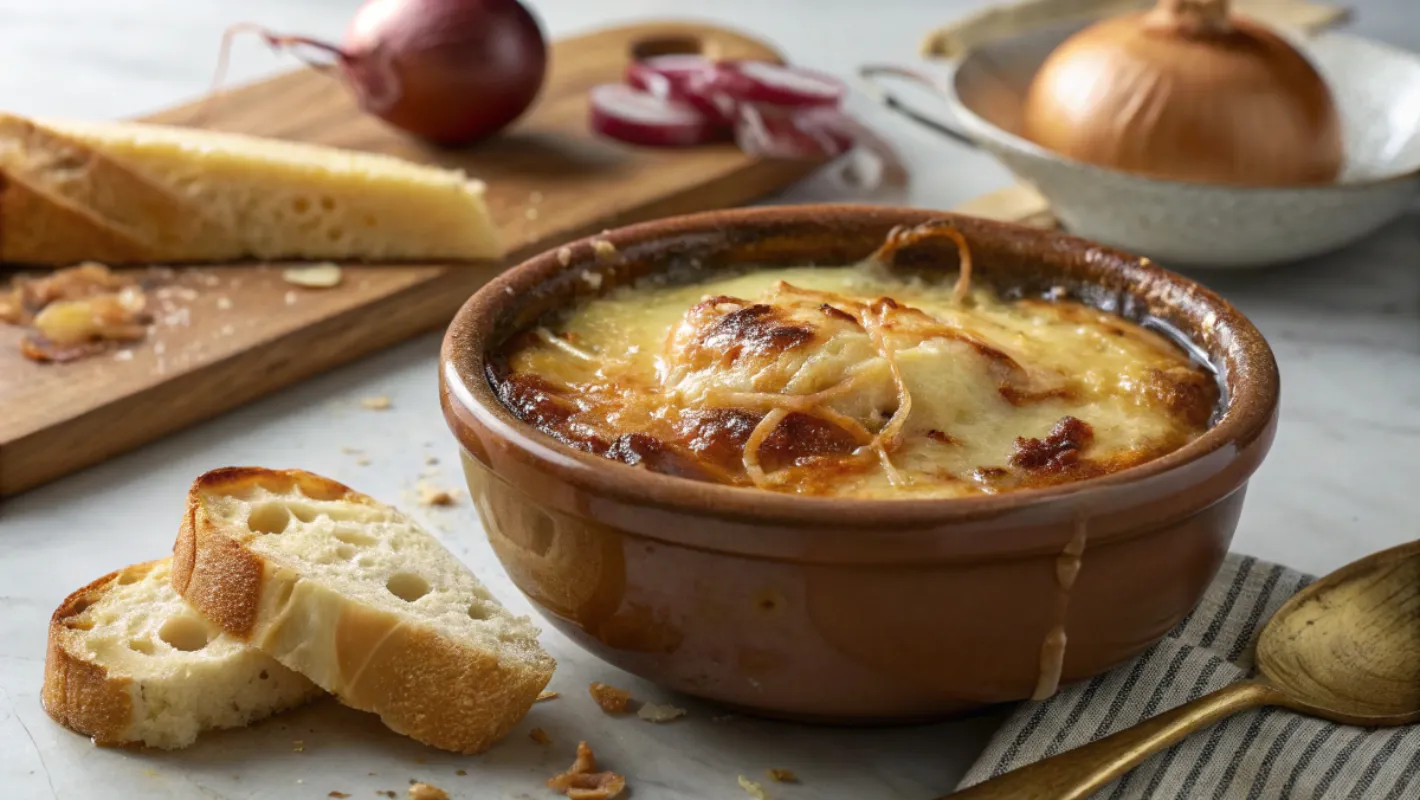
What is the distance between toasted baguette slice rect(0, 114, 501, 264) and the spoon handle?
5.81ft

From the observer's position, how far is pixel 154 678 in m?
1.74

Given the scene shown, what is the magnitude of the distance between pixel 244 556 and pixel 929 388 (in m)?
0.79

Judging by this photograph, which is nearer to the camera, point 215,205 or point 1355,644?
point 1355,644

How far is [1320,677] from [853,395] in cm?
64

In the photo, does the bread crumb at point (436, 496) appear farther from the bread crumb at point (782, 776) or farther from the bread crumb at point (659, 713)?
the bread crumb at point (782, 776)

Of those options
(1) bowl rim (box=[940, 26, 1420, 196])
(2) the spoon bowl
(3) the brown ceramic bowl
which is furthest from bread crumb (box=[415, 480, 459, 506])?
(1) bowl rim (box=[940, 26, 1420, 196])

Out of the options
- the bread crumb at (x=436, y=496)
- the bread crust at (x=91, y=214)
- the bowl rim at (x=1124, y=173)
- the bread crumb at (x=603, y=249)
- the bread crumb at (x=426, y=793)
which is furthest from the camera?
the bread crust at (x=91, y=214)

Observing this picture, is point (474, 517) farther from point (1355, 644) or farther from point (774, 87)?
point (774, 87)

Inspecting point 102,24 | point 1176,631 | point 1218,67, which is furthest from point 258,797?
point 102,24

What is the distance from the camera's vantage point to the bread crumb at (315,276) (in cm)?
296

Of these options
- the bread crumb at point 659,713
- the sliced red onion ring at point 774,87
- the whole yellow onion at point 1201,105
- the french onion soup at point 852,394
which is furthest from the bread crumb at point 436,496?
the sliced red onion ring at point 774,87

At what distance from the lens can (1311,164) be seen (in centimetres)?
307

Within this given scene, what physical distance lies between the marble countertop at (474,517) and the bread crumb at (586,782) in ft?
0.09

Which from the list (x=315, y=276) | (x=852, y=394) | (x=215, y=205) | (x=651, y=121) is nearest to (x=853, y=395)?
(x=852, y=394)
